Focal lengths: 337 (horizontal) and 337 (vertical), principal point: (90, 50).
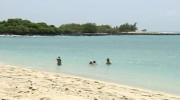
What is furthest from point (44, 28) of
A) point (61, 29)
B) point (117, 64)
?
point (117, 64)

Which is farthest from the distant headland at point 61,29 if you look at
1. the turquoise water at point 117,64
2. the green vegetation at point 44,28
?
the turquoise water at point 117,64

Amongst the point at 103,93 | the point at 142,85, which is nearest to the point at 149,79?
the point at 142,85

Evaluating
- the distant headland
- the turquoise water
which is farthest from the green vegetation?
the turquoise water

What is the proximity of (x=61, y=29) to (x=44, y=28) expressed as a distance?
1606cm

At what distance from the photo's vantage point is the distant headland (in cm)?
13038

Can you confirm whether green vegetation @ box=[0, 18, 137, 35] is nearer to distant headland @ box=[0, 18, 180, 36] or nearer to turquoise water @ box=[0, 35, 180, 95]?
distant headland @ box=[0, 18, 180, 36]

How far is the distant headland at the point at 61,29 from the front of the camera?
428 feet

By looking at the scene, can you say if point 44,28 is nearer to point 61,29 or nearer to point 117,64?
point 61,29

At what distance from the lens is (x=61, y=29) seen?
504ft

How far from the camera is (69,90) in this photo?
369 inches

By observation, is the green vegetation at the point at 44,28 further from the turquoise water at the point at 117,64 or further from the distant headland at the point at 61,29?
the turquoise water at the point at 117,64

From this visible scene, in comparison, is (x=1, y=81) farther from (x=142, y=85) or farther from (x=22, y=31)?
(x=22, y=31)

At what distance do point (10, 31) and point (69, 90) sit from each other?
4901 inches

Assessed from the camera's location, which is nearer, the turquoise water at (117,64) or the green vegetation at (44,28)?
the turquoise water at (117,64)
